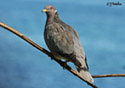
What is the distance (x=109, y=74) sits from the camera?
4.21 feet

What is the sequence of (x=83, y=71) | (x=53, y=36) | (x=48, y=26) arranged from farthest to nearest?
(x=48, y=26) < (x=53, y=36) < (x=83, y=71)

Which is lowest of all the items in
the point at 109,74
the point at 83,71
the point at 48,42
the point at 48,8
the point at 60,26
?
the point at 109,74

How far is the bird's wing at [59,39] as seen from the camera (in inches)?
83.8

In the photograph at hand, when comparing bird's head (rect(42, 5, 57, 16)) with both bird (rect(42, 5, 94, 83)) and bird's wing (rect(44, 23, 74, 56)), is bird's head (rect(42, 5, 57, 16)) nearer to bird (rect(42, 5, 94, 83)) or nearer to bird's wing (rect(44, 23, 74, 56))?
bird (rect(42, 5, 94, 83))

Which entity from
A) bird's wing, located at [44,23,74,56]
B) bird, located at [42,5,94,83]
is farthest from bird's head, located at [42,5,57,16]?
bird's wing, located at [44,23,74,56]

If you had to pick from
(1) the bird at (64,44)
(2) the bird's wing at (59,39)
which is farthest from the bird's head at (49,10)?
(2) the bird's wing at (59,39)

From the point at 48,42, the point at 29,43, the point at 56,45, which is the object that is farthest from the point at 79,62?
the point at 29,43

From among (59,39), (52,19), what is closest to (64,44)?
(59,39)

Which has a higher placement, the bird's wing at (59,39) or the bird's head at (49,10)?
the bird's head at (49,10)

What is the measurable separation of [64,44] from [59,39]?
0.29 ft

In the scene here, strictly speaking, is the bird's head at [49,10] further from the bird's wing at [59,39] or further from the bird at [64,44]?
the bird's wing at [59,39]

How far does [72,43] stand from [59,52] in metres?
0.16

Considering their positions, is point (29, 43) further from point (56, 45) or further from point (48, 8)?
point (48, 8)

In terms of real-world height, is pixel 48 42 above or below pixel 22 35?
above
